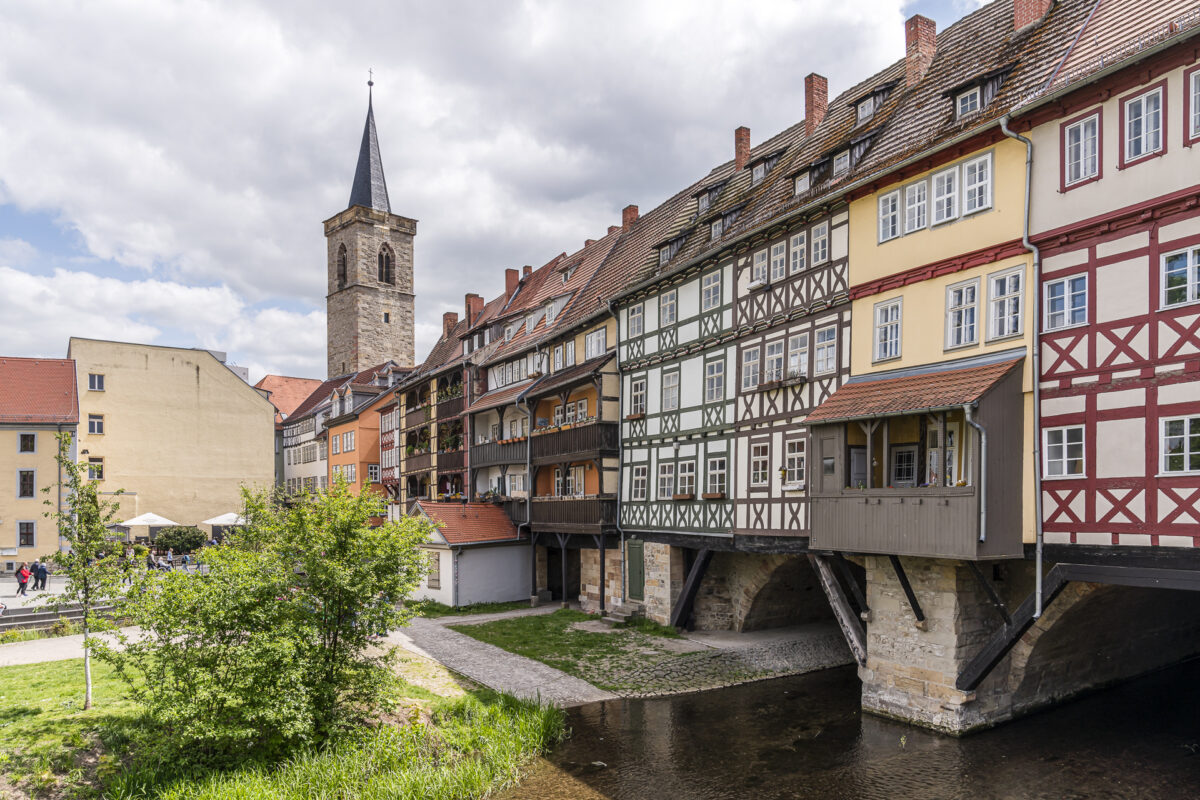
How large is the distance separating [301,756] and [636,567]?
13.6 metres

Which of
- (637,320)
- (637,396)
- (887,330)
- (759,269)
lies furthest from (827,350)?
(637,320)

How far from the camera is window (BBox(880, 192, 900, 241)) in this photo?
16578 millimetres

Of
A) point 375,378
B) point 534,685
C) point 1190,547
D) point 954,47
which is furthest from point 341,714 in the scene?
point 375,378

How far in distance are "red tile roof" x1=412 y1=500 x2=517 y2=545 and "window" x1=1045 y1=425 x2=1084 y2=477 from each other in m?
20.5

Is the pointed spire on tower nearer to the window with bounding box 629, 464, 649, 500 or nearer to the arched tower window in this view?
the arched tower window

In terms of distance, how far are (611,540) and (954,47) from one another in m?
16.8

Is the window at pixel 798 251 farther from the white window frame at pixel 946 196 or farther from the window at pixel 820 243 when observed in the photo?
the white window frame at pixel 946 196

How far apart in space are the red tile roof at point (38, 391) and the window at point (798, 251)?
3499cm

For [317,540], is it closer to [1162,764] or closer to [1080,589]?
[1080,589]

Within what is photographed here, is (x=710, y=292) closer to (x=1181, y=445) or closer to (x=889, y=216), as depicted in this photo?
(x=889, y=216)

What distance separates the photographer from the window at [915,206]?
16.0 metres

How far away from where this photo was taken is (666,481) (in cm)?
2391

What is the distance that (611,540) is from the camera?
87.5 feet

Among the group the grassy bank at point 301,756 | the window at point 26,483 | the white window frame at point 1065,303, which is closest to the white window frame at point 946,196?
the white window frame at point 1065,303
